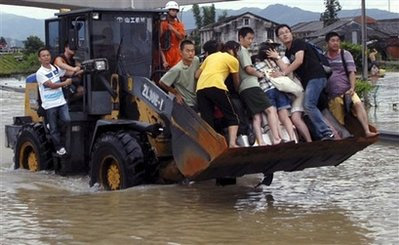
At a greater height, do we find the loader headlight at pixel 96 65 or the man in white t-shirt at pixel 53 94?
the loader headlight at pixel 96 65

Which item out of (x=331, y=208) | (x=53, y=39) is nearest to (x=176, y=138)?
(x=331, y=208)

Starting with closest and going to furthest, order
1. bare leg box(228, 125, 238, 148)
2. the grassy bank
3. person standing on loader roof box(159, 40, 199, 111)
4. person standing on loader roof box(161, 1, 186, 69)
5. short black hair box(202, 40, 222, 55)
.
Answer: bare leg box(228, 125, 238, 148)
short black hair box(202, 40, 222, 55)
person standing on loader roof box(159, 40, 199, 111)
person standing on loader roof box(161, 1, 186, 69)
the grassy bank

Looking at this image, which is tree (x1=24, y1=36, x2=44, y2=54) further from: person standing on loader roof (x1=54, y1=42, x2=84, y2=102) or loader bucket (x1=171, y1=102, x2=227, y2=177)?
loader bucket (x1=171, y1=102, x2=227, y2=177)

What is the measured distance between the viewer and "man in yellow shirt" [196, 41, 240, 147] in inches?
372

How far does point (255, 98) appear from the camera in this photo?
9.75 metres

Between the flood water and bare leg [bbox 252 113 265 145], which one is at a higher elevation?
bare leg [bbox 252 113 265 145]

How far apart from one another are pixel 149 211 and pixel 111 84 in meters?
2.62

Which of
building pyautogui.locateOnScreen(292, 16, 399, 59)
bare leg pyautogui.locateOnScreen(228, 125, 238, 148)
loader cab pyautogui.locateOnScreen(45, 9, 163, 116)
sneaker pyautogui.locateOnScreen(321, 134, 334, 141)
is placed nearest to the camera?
bare leg pyautogui.locateOnScreen(228, 125, 238, 148)

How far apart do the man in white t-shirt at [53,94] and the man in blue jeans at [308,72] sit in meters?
3.49

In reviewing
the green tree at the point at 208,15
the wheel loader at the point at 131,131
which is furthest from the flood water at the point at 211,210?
the green tree at the point at 208,15

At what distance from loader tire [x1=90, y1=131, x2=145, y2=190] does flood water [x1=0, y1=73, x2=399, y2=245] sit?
187 mm

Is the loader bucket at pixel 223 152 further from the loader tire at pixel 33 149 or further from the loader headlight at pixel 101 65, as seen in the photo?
the loader tire at pixel 33 149

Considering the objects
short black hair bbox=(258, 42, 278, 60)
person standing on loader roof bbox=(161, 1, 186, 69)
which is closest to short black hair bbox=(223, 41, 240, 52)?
short black hair bbox=(258, 42, 278, 60)

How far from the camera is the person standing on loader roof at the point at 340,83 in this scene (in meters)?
10.2
